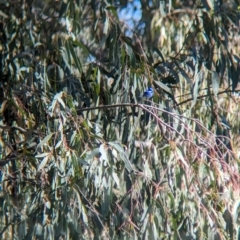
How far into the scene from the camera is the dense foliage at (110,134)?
8.41ft

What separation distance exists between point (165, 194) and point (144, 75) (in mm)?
533

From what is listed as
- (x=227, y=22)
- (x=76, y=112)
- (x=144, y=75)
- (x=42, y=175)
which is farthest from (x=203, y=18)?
(x=42, y=175)

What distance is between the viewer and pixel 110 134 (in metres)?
2.99

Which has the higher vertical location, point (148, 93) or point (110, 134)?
point (148, 93)

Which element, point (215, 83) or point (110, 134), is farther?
point (110, 134)

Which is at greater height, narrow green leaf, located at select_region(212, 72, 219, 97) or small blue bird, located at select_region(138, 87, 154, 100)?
narrow green leaf, located at select_region(212, 72, 219, 97)

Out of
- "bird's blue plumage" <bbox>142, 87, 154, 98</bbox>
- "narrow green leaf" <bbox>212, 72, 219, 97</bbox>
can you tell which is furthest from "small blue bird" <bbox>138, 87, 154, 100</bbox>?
"narrow green leaf" <bbox>212, 72, 219, 97</bbox>

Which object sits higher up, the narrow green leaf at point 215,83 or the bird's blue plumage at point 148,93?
the narrow green leaf at point 215,83

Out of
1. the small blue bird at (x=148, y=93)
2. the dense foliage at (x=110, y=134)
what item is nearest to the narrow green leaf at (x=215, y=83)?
the dense foliage at (x=110, y=134)

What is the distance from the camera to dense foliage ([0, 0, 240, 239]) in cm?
256

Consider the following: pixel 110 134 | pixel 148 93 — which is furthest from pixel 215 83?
pixel 110 134

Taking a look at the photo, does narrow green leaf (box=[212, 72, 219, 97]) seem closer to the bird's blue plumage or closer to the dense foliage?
the dense foliage

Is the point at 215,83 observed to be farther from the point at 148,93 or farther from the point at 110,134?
the point at 110,134

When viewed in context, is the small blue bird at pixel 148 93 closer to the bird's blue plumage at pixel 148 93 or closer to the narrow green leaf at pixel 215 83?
the bird's blue plumage at pixel 148 93
